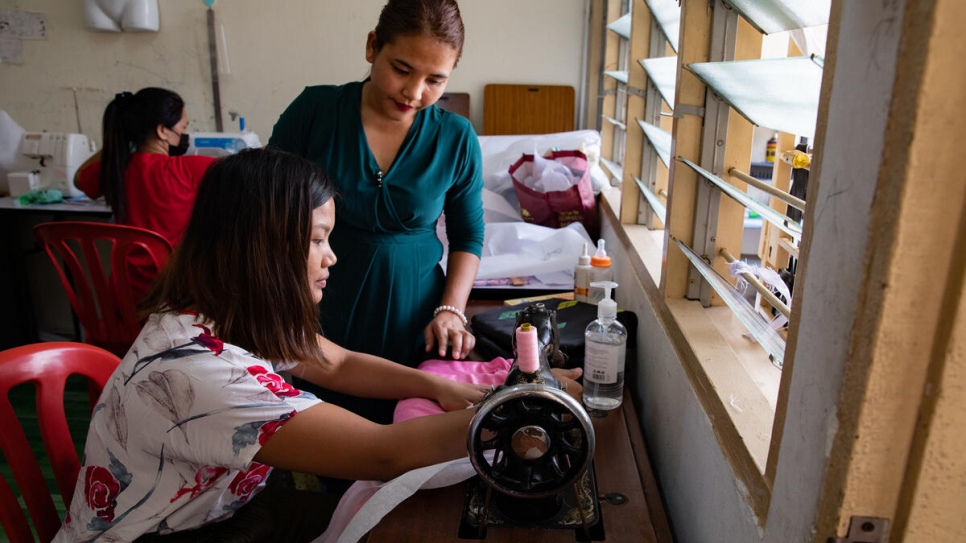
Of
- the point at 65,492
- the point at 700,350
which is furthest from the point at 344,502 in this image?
the point at 700,350

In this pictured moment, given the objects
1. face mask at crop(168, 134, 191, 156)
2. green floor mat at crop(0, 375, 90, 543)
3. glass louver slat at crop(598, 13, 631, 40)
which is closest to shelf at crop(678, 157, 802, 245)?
glass louver slat at crop(598, 13, 631, 40)

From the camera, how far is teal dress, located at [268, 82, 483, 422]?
1.46m

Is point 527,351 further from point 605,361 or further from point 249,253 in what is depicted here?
point 249,253

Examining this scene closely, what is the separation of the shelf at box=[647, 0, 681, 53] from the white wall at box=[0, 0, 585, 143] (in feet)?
6.75

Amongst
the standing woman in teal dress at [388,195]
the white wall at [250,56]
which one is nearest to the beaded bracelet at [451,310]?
the standing woman in teal dress at [388,195]

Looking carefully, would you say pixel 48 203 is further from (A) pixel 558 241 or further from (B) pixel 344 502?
(B) pixel 344 502

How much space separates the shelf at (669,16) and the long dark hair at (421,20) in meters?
0.49

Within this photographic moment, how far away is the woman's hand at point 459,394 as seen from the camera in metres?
1.14

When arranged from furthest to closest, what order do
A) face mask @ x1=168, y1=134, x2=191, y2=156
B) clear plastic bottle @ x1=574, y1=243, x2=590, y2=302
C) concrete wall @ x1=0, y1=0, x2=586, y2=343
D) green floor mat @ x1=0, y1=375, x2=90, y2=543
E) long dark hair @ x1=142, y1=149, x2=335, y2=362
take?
1. concrete wall @ x1=0, y1=0, x2=586, y2=343
2. face mask @ x1=168, y1=134, x2=191, y2=156
3. green floor mat @ x1=0, y1=375, x2=90, y2=543
4. clear plastic bottle @ x1=574, y1=243, x2=590, y2=302
5. long dark hair @ x1=142, y1=149, x2=335, y2=362

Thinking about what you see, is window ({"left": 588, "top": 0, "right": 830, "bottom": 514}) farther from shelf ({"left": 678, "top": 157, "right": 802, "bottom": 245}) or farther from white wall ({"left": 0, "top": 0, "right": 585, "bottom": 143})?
white wall ({"left": 0, "top": 0, "right": 585, "bottom": 143})

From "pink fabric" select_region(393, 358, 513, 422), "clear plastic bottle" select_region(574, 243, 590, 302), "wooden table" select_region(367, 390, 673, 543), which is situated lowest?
"wooden table" select_region(367, 390, 673, 543)

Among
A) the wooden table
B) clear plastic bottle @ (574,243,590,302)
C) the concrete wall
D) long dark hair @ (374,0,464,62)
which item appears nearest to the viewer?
the wooden table

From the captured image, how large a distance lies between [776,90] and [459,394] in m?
0.68

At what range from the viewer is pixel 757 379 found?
2.97ft
